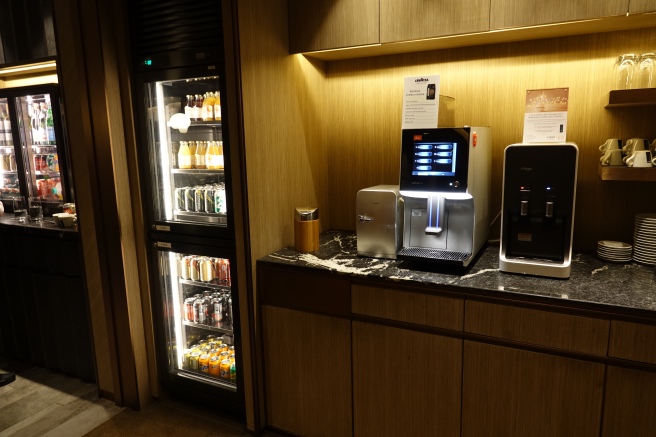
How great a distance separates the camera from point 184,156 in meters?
2.62

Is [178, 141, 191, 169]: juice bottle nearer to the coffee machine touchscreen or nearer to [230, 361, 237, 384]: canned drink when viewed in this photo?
[230, 361, 237, 384]: canned drink

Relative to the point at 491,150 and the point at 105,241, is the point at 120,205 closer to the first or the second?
the point at 105,241

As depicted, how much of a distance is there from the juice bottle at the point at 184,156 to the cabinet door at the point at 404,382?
1.33m

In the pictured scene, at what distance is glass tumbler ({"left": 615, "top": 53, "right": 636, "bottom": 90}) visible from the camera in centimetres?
200

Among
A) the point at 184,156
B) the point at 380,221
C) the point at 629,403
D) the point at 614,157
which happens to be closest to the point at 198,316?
the point at 184,156

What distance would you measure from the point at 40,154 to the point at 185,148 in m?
1.50

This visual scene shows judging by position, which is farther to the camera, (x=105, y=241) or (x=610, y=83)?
(x=105, y=241)

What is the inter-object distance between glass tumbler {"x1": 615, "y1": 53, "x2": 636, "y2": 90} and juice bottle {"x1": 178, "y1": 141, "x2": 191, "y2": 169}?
218 cm

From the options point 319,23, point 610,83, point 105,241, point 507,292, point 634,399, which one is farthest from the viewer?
point 105,241

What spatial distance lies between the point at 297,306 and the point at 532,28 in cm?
165

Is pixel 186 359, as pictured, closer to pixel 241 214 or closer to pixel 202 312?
pixel 202 312

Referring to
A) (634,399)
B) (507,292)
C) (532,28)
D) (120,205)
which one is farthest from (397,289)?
(120,205)

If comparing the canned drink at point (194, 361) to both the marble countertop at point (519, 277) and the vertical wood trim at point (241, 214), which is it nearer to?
the vertical wood trim at point (241, 214)

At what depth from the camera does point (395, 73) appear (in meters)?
2.61
